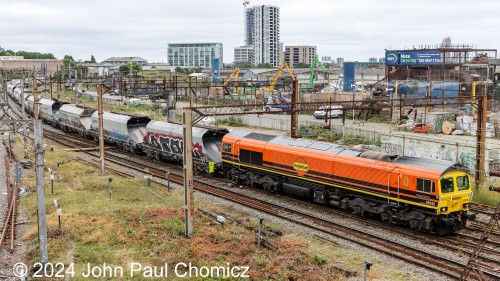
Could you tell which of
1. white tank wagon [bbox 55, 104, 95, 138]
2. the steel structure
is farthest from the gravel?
the steel structure

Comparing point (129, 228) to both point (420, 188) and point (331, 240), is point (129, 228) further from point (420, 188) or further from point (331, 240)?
point (420, 188)

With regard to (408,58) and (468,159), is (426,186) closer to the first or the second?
(468,159)

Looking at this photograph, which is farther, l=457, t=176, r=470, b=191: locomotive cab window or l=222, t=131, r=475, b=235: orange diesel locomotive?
l=457, t=176, r=470, b=191: locomotive cab window

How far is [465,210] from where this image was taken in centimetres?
2211

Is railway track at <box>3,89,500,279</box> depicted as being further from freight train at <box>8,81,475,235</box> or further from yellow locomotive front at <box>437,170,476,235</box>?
freight train at <box>8,81,475,235</box>

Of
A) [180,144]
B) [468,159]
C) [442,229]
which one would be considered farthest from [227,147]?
[468,159]

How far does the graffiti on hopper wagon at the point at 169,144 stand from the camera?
3488 centimetres

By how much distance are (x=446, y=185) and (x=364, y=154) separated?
4.47 m

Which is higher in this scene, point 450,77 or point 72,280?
point 450,77

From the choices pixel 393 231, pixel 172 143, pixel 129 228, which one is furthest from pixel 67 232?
pixel 172 143

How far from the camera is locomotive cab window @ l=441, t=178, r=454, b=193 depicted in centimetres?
2108

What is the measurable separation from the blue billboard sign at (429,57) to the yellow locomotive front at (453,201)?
→ 60.1 metres

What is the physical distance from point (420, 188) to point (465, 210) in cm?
245

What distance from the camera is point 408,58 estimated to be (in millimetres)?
80875
